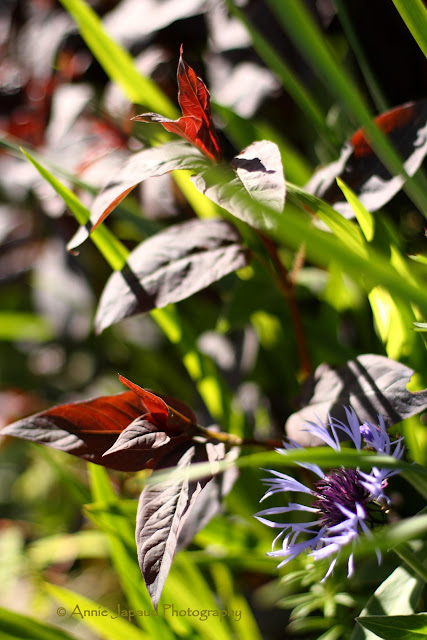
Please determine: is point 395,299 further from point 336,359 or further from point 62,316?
point 62,316

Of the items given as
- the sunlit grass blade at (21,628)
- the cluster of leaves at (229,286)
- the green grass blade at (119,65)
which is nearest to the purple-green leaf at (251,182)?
the cluster of leaves at (229,286)

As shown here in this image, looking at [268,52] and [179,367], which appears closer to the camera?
[268,52]

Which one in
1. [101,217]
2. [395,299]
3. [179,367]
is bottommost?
[179,367]

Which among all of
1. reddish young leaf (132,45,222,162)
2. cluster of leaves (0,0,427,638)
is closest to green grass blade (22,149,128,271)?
cluster of leaves (0,0,427,638)

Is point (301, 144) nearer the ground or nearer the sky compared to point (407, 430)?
nearer the sky

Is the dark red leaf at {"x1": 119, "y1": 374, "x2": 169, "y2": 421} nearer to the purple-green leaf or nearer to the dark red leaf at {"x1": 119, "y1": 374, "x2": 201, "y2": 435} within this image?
the dark red leaf at {"x1": 119, "y1": 374, "x2": 201, "y2": 435}

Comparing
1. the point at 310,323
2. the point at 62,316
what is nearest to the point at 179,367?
the point at 62,316
